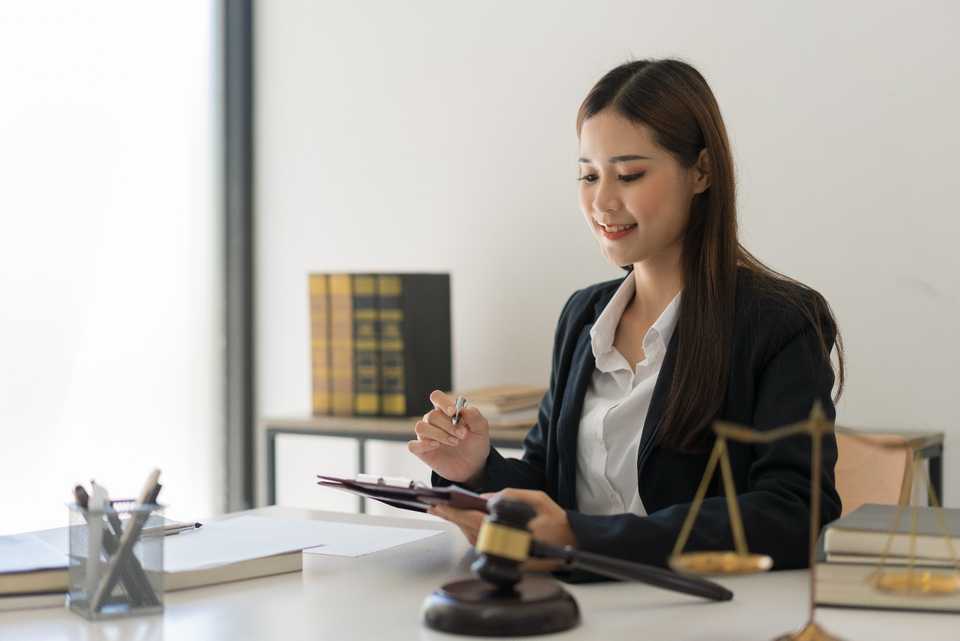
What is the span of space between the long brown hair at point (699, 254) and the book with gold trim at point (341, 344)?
1416 millimetres

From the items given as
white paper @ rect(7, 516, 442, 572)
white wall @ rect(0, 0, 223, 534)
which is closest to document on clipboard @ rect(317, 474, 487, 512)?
white paper @ rect(7, 516, 442, 572)

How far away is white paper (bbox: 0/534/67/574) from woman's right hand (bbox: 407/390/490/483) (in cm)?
49

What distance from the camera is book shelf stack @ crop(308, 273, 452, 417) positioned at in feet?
10.3

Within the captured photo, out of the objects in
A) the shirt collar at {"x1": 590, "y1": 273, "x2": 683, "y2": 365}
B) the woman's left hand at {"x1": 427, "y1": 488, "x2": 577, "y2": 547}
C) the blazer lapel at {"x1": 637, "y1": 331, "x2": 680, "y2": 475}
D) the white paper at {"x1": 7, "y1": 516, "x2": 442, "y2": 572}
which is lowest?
the white paper at {"x1": 7, "y1": 516, "x2": 442, "y2": 572}

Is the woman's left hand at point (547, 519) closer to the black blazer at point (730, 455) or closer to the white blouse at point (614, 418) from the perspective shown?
the black blazer at point (730, 455)

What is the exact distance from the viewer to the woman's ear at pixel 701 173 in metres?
1.82

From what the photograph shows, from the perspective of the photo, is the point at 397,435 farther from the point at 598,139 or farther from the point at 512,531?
the point at 512,531

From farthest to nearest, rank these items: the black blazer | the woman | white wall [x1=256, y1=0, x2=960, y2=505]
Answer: white wall [x1=256, y1=0, x2=960, y2=505] < the woman < the black blazer

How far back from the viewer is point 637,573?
1.19 m

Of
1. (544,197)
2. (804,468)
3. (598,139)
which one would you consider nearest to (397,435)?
(544,197)

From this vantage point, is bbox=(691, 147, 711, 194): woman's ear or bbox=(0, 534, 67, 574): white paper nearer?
bbox=(0, 534, 67, 574): white paper

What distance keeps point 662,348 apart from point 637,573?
67 centimetres

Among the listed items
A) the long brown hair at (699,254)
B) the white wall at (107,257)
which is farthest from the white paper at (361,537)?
the white wall at (107,257)

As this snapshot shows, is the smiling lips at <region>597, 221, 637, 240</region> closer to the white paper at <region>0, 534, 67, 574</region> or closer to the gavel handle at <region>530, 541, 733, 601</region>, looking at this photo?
the gavel handle at <region>530, 541, 733, 601</region>
